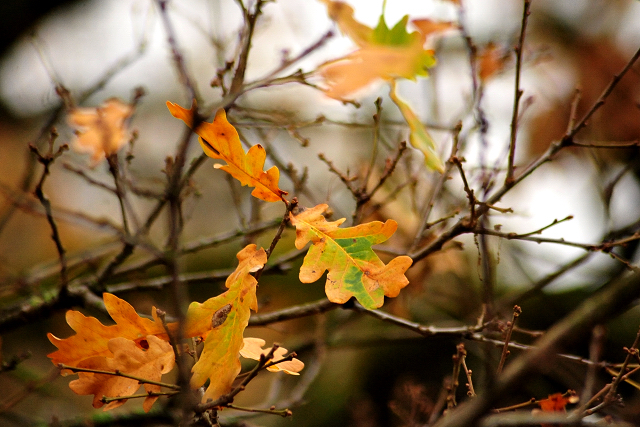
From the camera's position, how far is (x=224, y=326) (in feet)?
2.52

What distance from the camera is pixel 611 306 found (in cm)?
48

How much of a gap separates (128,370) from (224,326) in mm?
182

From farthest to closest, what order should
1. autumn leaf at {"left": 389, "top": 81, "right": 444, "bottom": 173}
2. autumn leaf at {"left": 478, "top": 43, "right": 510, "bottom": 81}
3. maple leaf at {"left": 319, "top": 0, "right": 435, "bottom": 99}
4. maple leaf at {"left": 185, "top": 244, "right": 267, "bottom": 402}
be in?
1. autumn leaf at {"left": 478, "top": 43, "right": 510, "bottom": 81}
2. autumn leaf at {"left": 389, "top": 81, "right": 444, "bottom": 173}
3. maple leaf at {"left": 185, "top": 244, "right": 267, "bottom": 402}
4. maple leaf at {"left": 319, "top": 0, "right": 435, "bottom": 99}

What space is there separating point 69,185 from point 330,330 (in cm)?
536

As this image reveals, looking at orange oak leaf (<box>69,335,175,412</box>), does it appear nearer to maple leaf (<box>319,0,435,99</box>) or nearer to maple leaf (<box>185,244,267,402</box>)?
maple leaf (<box>185,244,267,402</box>)

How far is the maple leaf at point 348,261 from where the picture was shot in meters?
0.82

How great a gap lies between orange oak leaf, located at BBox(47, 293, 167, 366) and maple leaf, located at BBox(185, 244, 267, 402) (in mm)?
94

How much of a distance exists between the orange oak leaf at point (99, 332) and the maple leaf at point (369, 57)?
20.6 inches

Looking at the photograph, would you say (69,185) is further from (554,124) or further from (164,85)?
(554,124)

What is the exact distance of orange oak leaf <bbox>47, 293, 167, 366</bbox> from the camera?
81 cm

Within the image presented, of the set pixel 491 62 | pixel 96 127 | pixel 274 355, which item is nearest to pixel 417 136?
pixel 274 355

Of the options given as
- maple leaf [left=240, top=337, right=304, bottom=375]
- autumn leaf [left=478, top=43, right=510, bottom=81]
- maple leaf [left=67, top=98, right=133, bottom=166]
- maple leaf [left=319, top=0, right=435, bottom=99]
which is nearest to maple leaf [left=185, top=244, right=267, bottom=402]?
maple leaf [left=240, top=337, right=304, bottom=375]

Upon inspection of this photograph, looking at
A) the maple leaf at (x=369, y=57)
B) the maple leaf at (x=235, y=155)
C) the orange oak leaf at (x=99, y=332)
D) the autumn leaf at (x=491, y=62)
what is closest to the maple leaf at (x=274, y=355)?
the orange oak leaf at (x=99, y=332)

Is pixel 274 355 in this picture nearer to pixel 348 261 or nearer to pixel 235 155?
pixel 348 261
